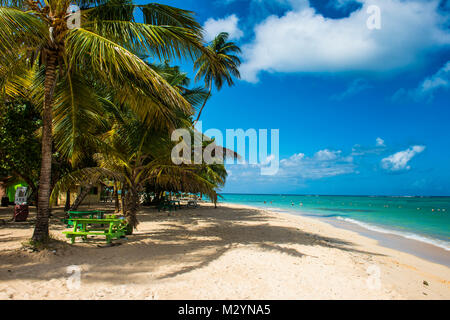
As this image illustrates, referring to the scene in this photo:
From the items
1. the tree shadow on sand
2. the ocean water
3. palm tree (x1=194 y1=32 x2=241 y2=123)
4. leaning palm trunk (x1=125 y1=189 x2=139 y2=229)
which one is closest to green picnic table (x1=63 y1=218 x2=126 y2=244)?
the tree shadow on sand

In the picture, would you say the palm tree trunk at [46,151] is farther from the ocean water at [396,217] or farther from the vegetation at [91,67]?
the ocean water at [396,217]

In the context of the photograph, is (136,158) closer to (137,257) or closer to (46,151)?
(46,151)

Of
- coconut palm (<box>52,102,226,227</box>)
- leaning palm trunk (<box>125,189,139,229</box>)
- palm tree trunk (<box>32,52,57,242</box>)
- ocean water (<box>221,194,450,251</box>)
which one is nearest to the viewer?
palm tree trunk (<box>32,52,57,242</box>)

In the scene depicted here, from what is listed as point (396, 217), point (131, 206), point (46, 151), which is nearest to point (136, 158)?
point (131, 206)

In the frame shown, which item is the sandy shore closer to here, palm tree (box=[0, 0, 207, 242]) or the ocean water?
palm tree (box=[0, 0, 207, 242])

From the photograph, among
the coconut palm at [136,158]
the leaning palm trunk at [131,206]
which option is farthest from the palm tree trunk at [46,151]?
the leaning palm trunk at [131,206]

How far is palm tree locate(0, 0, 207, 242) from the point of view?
462 centimetres

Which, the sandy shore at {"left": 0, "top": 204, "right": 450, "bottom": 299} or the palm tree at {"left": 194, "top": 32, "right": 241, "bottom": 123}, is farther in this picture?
the palm tree at {"left": 194, "top": 32, "right": 241, "bottom": 123}

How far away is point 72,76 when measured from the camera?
580cm

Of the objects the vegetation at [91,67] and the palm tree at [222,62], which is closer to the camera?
the vegetation at [91,67]

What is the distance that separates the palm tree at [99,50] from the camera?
4.62 meters
